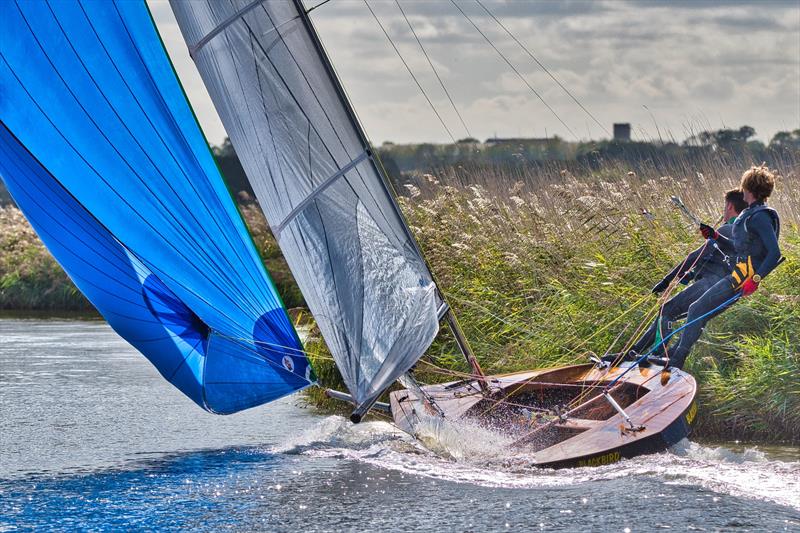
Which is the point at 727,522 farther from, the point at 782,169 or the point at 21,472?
the point at 782,169

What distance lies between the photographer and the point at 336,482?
8.45 meters

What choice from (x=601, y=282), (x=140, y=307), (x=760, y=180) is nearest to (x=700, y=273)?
(x=760, y=180)

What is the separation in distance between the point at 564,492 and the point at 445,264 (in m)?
4.98

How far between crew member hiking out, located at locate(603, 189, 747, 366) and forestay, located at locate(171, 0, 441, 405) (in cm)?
173

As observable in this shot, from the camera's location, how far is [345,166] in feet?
28.8

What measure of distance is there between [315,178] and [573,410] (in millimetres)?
2433

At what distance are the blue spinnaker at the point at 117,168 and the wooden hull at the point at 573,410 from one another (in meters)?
1.89

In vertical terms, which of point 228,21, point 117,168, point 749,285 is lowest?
point 749,285

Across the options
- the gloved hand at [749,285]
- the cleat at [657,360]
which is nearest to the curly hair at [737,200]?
the gloved hand at [749,285]

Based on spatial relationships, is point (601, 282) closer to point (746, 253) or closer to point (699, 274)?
point (699, 274)

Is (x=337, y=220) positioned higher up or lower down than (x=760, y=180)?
higher up

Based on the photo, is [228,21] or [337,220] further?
[337,220]

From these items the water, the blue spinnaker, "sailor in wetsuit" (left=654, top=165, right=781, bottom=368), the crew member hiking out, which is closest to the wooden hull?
the water

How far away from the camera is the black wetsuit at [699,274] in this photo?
920cm
